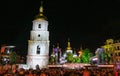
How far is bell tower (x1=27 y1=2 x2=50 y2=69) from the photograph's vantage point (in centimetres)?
6438

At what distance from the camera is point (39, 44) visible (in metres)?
64.8

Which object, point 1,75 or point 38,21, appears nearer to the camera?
point 1,75

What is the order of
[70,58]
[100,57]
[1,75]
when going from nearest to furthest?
[1,75] → [70,58] → [100,57]

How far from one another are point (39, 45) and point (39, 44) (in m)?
0.31

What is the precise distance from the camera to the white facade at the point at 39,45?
2532 inches

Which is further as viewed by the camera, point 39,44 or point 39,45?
point 39,45

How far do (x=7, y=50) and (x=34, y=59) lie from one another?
1620 inches

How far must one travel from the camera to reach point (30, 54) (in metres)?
64.8

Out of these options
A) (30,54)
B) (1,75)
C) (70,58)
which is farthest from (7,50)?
(1,75)

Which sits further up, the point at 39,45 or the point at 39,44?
the point at 39,44

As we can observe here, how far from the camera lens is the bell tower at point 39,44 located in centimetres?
6438

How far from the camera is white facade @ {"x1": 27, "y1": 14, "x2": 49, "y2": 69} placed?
64.3 meters

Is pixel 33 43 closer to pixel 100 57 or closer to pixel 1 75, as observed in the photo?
pixel 100 57

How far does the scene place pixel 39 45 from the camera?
213 feet
